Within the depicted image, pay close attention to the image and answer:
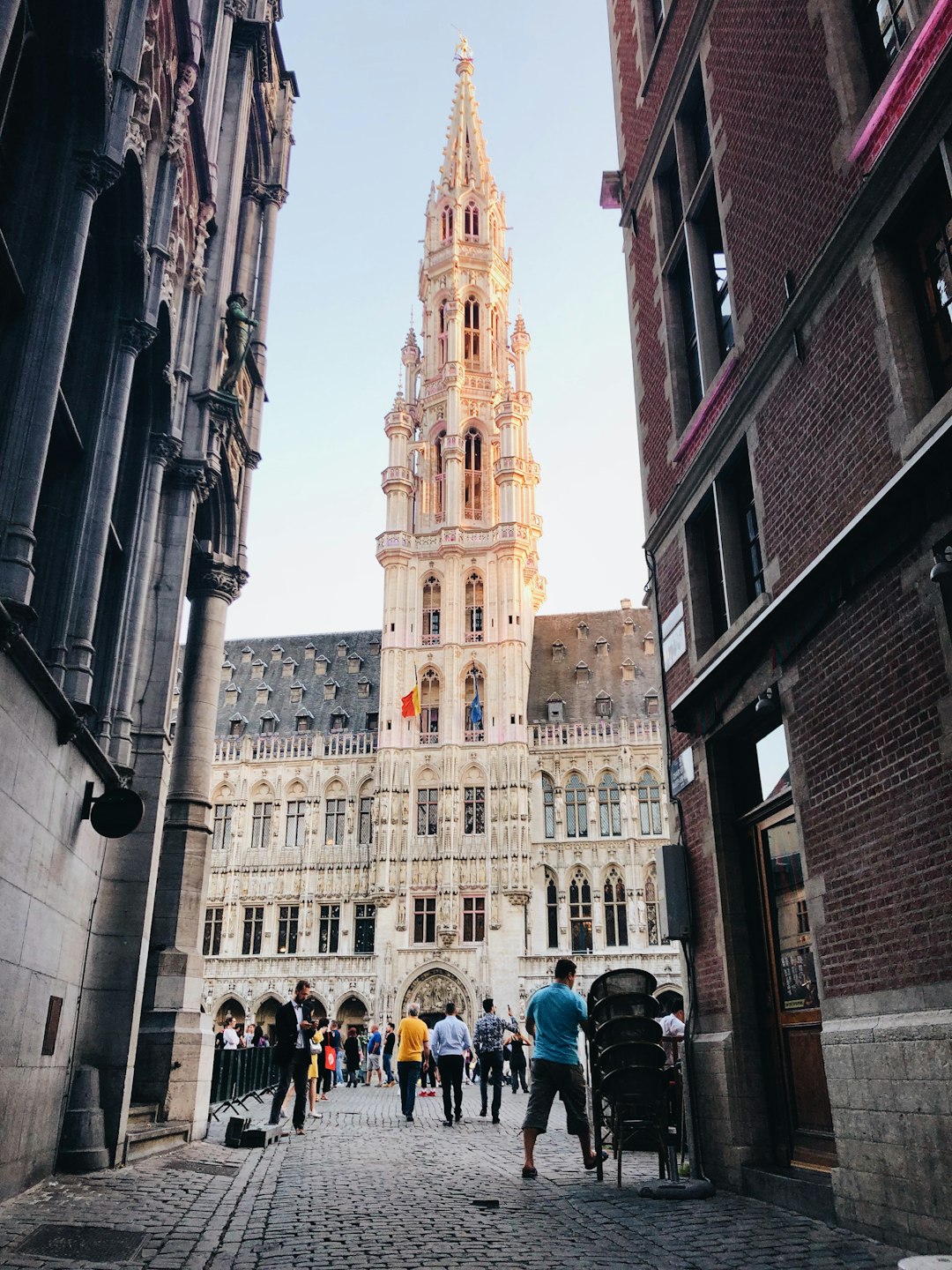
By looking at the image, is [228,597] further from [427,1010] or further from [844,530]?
[427,1010]

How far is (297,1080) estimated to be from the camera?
1474cm

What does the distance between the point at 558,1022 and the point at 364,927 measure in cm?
4264

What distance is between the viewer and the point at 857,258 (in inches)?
317

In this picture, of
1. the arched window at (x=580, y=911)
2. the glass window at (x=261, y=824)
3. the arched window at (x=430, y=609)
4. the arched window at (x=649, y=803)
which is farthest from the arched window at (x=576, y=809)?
the glass window at (x=261, y=824)

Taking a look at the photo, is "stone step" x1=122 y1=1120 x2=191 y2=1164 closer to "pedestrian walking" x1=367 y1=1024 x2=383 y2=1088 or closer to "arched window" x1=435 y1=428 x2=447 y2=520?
"pedestrian walking" x1=367 y1=1024 x2=383 y2=1088

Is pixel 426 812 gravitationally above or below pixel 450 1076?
above

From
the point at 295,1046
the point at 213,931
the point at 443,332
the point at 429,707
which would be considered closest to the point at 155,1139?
the point at 295,1046

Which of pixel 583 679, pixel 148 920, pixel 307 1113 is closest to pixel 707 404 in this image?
pixel 148 920

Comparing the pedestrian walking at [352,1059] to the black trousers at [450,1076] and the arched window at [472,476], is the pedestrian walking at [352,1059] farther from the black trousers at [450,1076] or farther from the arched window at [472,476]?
the arched window at [472,476]

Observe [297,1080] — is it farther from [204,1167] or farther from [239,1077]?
[239,1077]

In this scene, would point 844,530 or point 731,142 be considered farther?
point 731,142

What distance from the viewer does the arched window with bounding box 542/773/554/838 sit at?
166ft

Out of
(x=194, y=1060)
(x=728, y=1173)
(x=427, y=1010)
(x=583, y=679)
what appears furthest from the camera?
(x=583, y=679)

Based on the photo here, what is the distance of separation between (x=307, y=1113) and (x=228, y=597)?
9582 mm
